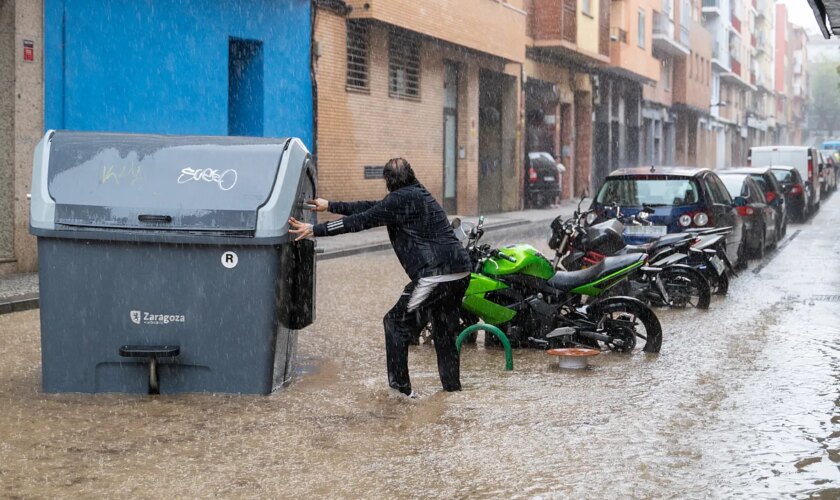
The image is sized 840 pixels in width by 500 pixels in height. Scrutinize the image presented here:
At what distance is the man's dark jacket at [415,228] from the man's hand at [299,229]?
45 millimetres

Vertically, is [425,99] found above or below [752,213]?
above

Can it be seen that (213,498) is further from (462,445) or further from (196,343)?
(196,343)

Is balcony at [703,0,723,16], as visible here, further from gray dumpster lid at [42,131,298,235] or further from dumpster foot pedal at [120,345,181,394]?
dumpster foot pedal at [120,345,181,394]

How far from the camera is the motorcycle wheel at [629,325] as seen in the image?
9.34m

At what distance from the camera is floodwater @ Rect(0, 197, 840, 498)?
5449mm

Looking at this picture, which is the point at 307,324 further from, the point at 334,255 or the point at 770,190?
the point at 770,190

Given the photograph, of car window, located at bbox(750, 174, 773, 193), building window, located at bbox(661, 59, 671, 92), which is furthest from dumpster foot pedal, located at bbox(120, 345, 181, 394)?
building window, located at bbox(661, 59, 671, 92)

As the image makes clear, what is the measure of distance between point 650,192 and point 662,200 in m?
0.18

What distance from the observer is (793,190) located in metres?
29.3

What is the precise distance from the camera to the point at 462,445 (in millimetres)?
6207

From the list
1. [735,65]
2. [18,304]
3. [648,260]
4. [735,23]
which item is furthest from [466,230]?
[735,23]

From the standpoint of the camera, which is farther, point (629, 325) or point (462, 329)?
point (462, 329)

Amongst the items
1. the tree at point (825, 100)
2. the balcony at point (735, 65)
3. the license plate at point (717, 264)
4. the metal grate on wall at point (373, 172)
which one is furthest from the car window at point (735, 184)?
the tree at point (825, 100)

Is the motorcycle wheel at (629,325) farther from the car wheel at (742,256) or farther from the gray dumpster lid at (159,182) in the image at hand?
the car wheel at (742,256)
